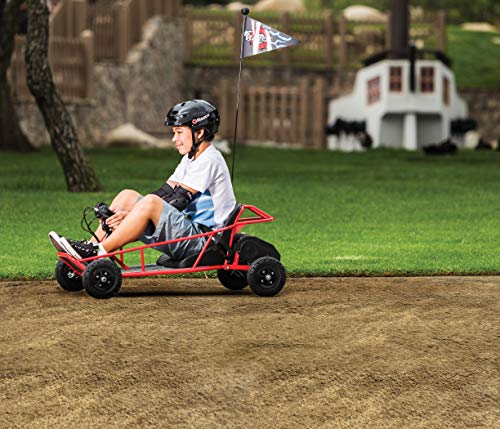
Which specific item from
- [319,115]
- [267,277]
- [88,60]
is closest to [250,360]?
[267,277]

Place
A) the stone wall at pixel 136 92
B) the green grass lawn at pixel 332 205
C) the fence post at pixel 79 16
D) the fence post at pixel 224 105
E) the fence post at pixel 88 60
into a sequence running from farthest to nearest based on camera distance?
the fence post at pixel 224 105, the fence post at pixel 79 16, the fence post at pixel 88 60, the stone wall at pixel 136 92, the green grass lawn at pixel 332 205

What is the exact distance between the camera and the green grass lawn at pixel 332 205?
39.6 ft

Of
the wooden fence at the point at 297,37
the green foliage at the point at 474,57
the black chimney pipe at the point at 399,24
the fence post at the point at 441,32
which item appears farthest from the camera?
the green foliage at the point at 474,57

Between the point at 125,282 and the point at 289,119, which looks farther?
the point at 289,119

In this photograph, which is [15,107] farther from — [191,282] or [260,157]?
[191,282]

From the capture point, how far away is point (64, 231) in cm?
1427

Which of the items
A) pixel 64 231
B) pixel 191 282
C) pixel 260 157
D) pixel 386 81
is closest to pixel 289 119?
pixel 386 81

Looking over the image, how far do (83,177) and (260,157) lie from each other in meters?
10.2

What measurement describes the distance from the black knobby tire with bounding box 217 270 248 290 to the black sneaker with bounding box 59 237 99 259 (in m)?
1.00

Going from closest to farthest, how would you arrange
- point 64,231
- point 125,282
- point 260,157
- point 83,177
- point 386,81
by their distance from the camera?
1. point 125,282
2. point 64,231
3. point 83,177
4. point 260,157
5. point 386,81

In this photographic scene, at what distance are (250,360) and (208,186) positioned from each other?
6.75 feet

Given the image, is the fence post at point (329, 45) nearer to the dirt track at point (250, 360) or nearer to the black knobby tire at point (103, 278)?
the dirt track at point (250, 360)

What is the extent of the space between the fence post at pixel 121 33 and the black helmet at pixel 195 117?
84.4 ft

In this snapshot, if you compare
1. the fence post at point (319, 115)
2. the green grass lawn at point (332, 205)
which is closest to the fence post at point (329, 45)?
the fence post at point (319, 115)
